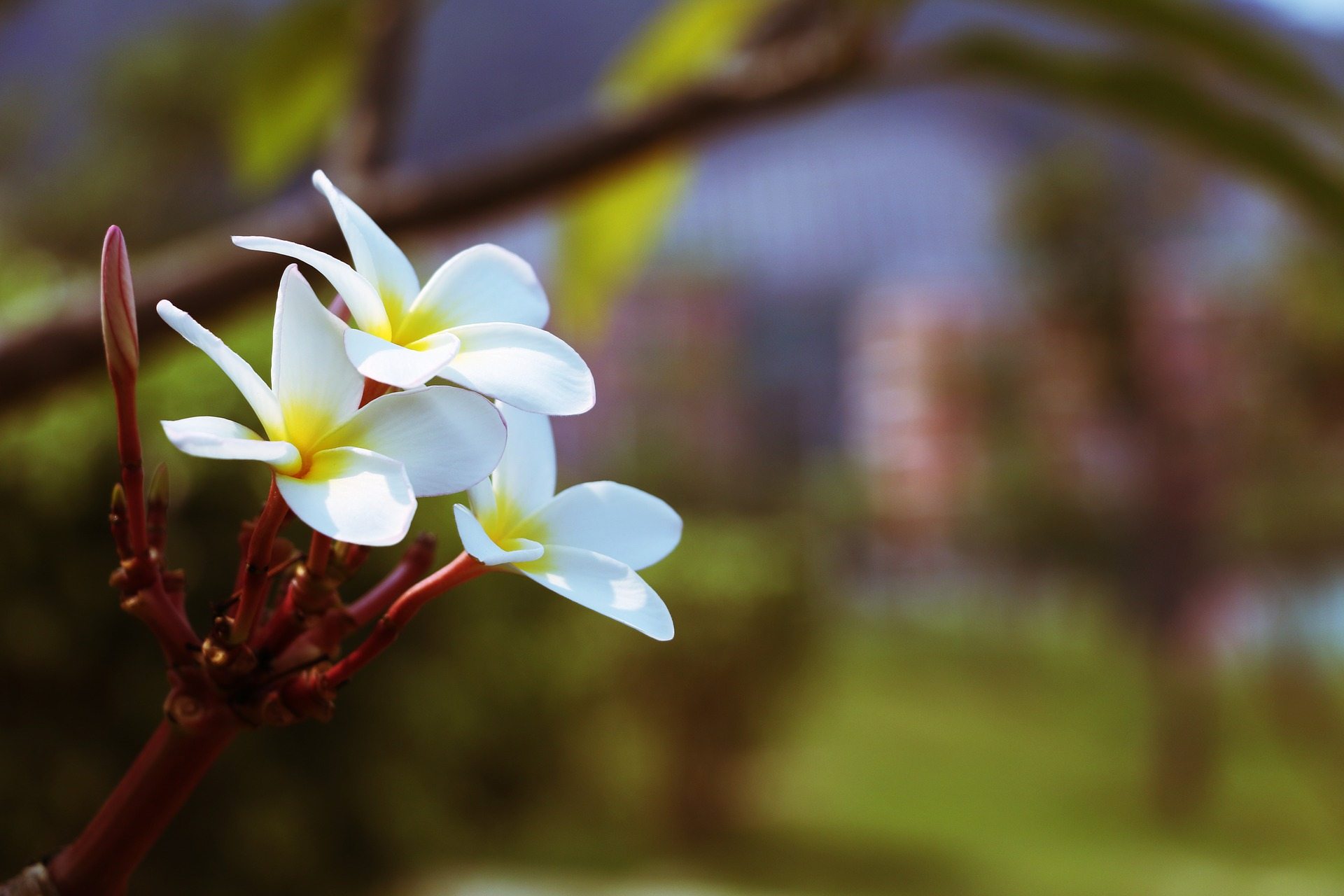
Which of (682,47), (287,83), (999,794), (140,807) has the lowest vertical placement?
(140,807)

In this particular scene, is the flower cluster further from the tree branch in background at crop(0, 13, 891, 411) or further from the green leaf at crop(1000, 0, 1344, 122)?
the green leaf at crop(1000, 0, 1344, 122)

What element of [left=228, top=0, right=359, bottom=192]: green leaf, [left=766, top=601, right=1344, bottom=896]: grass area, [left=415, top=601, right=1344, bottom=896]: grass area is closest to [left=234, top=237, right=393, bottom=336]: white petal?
[left=228, top=0, right=359, bottom=192]: green leaf

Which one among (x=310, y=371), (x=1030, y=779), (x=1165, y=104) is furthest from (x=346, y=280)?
(x=1030, y=779)

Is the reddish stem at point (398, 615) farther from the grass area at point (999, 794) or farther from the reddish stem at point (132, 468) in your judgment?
the grass area at point (999, 794)

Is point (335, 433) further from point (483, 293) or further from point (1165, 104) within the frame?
point (1165, 104)

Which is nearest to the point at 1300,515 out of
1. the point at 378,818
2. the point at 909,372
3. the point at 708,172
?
the point at 909,372

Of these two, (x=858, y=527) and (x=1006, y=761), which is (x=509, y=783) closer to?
(x=1006, y=761)
